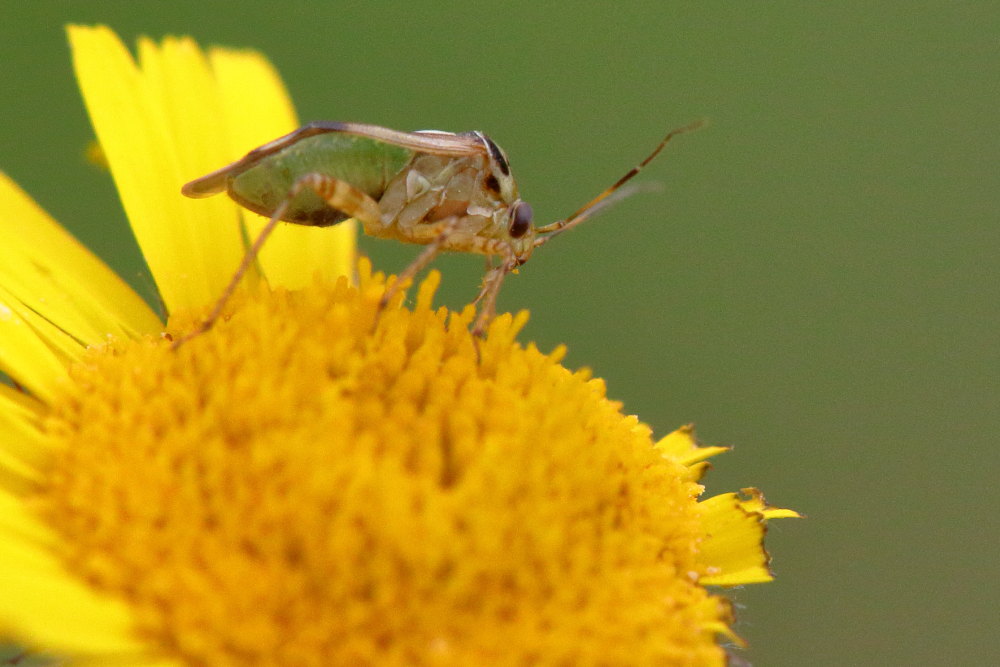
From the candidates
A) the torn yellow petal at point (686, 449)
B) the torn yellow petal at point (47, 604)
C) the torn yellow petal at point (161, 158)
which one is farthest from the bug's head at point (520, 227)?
the torn yellow petal at point (47, 604)

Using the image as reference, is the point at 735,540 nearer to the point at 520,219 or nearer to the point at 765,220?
the point at 520,219

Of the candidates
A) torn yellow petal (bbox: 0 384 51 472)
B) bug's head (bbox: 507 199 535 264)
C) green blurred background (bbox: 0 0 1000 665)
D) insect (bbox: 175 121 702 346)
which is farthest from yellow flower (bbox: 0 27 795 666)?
green blurred background (bbox: 0 0 1000 665)

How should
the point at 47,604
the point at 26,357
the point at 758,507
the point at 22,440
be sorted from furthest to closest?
the point at 758,507, the point at 26,357, the point at 22,440, the point at 47,604

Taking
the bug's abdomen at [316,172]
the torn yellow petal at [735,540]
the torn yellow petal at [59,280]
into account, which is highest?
the bug's abdomen at [316,172]

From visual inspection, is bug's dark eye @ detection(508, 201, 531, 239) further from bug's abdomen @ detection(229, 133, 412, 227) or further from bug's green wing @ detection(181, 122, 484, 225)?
bug's abdomen @ detection(229, 133, 412, 227)

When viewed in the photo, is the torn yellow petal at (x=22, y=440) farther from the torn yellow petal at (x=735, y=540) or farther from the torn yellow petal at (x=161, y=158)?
the torn yellow petal at (x=735, y=540)

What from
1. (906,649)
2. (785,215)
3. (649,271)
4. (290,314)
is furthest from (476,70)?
(290,314)

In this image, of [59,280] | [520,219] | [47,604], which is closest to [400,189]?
[520,219]
